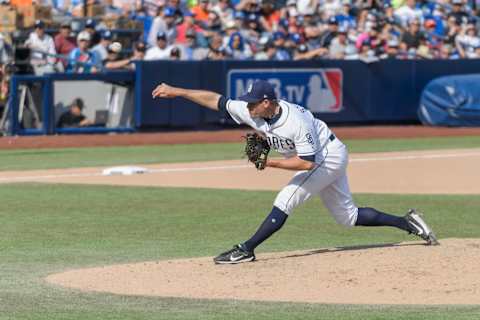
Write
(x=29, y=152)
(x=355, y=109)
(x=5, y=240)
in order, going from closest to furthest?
(x=5, y=240)
(x=29, y=152)
(x=355, y=109)

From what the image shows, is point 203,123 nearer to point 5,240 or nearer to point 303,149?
point 5,240

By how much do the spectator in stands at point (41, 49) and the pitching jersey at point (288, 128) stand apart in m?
12.5

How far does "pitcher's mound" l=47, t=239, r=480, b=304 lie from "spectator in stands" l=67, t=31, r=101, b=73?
1240 centimetres

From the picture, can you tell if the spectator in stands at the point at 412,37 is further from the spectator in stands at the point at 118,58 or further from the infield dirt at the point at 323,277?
the infield dirt at the point at 323,277

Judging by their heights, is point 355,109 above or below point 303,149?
below

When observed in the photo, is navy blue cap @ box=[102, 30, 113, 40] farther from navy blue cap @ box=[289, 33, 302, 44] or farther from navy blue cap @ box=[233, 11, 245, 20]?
navy blue cap @ box=[289, 33, 302, 44]

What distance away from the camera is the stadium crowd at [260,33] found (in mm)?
21797

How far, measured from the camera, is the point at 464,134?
2392cm

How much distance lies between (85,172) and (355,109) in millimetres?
9580

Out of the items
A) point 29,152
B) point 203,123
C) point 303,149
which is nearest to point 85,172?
point 29,152

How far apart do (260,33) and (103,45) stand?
439cm

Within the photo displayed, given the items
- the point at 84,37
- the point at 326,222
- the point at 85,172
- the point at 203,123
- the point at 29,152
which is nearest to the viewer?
the point at 326,222

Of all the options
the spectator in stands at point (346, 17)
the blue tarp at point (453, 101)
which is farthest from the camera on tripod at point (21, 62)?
the blue tarp at point (453, 101)

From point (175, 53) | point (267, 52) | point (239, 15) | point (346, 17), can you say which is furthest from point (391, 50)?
point (175, 53)
